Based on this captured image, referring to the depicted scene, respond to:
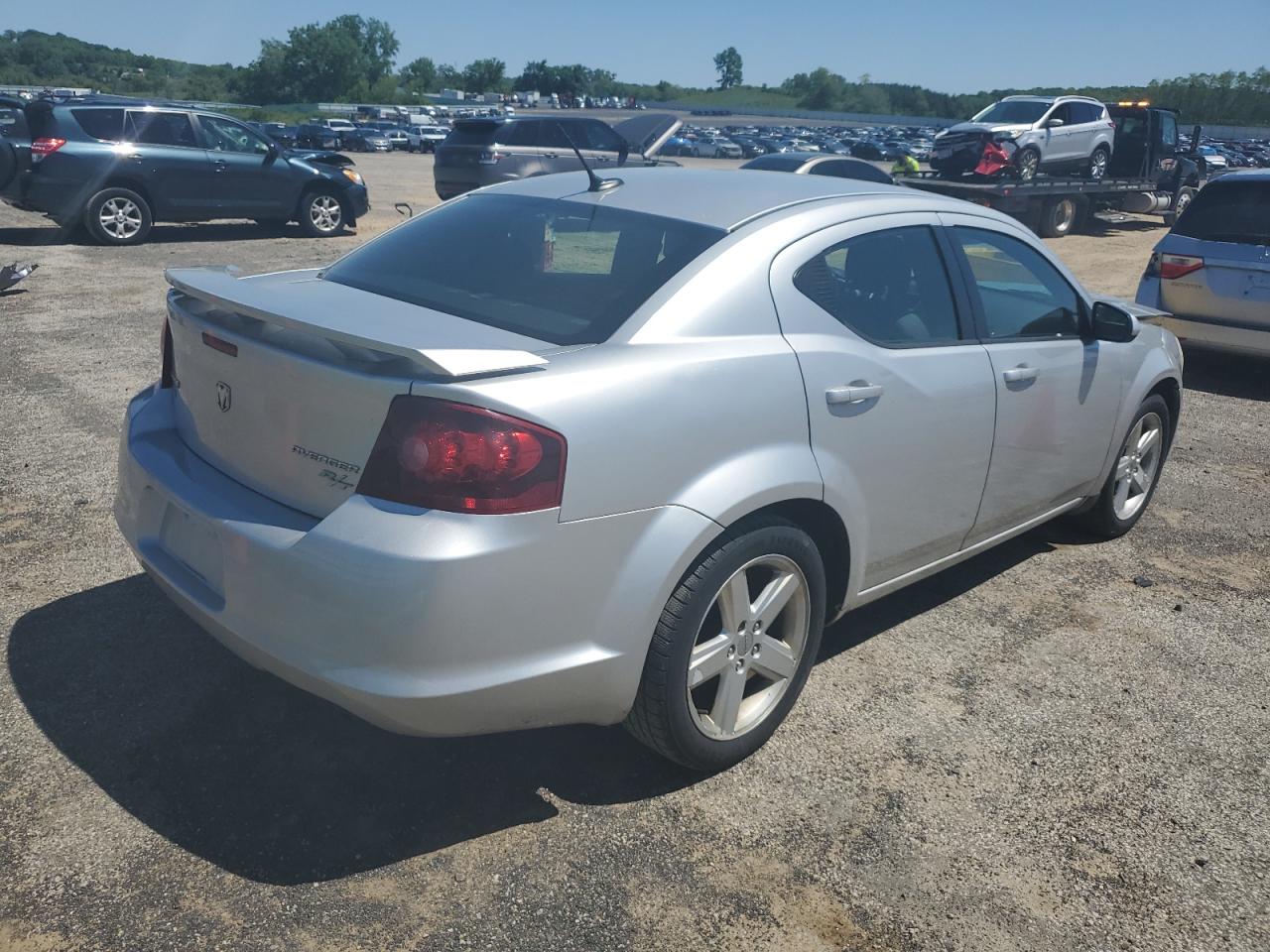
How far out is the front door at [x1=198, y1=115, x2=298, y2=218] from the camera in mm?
14086

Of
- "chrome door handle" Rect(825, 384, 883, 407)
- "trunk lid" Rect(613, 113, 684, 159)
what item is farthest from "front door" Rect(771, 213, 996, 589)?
"trunk lid" Rect(613, 113, 684, 159)

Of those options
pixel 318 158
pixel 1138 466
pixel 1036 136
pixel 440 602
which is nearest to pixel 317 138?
pixel 318 158

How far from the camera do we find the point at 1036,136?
20.0 metres

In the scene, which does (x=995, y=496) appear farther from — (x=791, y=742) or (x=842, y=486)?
(x=791, y=742)

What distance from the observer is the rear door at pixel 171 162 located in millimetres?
13344

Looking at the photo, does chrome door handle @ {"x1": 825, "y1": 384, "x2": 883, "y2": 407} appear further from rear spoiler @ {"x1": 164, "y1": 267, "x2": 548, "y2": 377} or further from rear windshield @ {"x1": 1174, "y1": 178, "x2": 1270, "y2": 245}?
rear windshield @ {"x1": 1174, "y1": 178, "x2": 1270, "y2": 245}

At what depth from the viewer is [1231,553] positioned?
5.09 meters

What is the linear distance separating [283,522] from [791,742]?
165cm

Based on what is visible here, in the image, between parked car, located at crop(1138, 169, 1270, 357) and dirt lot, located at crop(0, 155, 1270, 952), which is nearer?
dirt lot, located at crop(0, 155, 1270, 952)

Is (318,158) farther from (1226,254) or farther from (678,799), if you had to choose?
(678,799)

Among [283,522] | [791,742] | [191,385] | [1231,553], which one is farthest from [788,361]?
[1231,553]

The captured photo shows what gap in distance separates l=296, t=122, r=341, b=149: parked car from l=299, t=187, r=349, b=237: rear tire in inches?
1258

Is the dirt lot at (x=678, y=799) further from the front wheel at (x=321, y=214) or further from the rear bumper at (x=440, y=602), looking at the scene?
the front wheel at (x=321, y=214)

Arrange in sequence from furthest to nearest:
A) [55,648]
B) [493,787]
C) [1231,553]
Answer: [1231,553]
[55,648]
[493,787]
